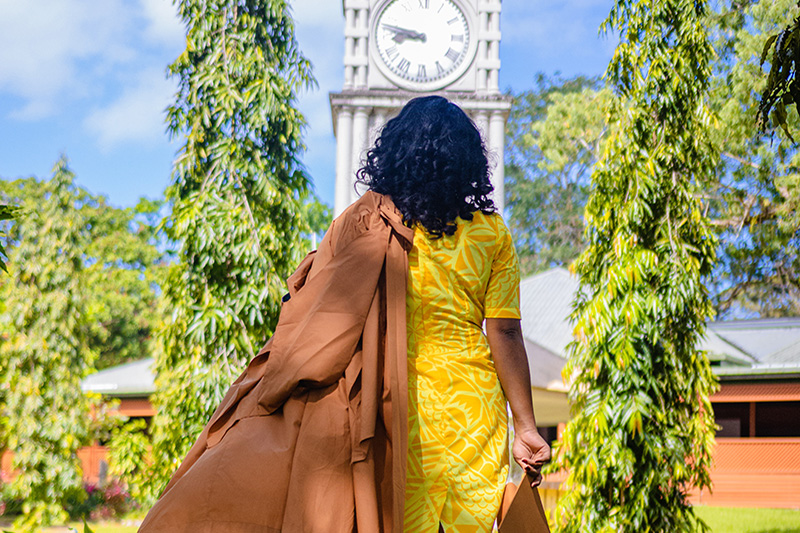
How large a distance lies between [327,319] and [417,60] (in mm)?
7521

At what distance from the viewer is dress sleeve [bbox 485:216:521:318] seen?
7.06ft

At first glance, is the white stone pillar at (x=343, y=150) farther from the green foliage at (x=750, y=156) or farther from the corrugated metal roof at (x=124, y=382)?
the corrugated metal roof at (x=124, y=382)

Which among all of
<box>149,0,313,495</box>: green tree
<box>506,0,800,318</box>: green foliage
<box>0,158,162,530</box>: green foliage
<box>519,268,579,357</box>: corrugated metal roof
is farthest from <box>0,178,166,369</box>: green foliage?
<box>149,0,313,495</box>: green tree

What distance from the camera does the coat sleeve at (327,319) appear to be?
1.88 meters

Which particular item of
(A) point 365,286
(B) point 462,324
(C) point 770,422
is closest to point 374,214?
(A) point 365,286

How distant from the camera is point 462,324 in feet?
6.80

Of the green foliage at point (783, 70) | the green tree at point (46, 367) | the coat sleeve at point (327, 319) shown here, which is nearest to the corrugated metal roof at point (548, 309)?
the green tree at point (46, 367)

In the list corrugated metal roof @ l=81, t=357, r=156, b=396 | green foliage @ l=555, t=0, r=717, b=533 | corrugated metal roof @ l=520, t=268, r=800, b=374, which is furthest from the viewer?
corrugated metal roof @ l=81, t=357, r=156, b=396

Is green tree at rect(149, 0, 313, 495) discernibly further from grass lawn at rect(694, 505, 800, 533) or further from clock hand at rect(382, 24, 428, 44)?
grass lawn at rect(694, 505, 800, 533)

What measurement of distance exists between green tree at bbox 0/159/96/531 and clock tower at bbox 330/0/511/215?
777 cm

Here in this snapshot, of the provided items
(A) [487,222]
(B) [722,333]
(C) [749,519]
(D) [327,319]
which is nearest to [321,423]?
(D) [327,319]

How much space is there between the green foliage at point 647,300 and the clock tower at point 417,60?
3124 millimetres

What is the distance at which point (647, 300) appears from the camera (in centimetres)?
555

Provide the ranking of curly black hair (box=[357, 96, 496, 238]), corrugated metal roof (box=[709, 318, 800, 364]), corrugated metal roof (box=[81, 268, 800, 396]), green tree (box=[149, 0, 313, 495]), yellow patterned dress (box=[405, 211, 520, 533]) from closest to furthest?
yellow patterned dress (box=[405, 211, 520, 533]), curly black hair (box=[357, 96, 496, 238]), green tree (box=[149, 0, 313, 495]), corrugated metal roof (box=[81, 268, 800, 396]), corrugated metal roof (box=[709, 318, 800, 364])
